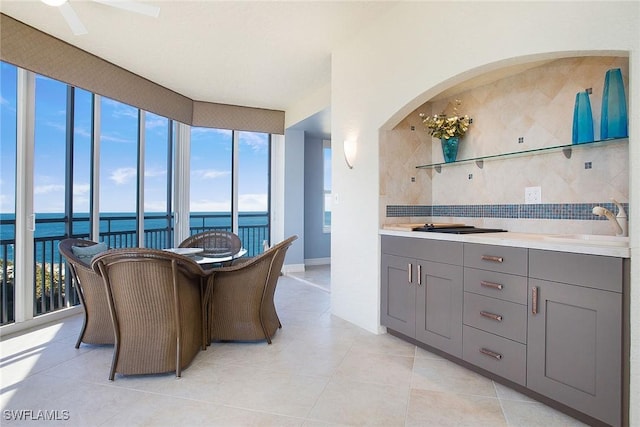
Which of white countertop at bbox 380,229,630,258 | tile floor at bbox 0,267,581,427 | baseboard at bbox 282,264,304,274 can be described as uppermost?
white countertop at bbox 380,229,630,258

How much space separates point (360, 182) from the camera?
3379 millimetres

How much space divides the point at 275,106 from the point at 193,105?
1.33m

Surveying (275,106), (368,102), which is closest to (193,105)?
(275,106)

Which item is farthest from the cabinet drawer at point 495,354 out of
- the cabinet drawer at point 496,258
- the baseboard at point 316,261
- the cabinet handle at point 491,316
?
the baseboard at point 316,261

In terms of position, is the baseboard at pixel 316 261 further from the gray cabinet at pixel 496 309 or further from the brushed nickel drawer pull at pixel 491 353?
the brushed nickel drawer pull at pixel 491 353

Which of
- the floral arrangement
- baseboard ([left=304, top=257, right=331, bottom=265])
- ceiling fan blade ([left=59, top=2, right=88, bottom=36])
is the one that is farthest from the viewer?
baseboard ([left=304, top=257, right=331, bottom=265])

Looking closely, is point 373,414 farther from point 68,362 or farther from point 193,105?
point 193,105

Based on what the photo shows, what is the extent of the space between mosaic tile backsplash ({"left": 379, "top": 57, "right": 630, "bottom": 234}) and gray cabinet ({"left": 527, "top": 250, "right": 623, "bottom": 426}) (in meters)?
0.67

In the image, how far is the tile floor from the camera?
1854 millimetres

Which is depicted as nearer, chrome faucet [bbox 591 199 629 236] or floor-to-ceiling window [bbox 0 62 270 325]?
chrome faucet [bbox 591 199 629 236]

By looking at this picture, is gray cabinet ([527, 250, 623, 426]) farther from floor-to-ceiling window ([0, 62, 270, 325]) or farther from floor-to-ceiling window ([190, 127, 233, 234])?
floor-to-ceiling window ([190, 127, 233, 234])

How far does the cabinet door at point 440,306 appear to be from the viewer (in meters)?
2.44

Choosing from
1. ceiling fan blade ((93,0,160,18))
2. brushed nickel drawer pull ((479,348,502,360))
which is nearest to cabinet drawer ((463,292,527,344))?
brushed nickel drawer pull ((479,348,502,360))

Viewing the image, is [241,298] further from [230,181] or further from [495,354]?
[230,181]
